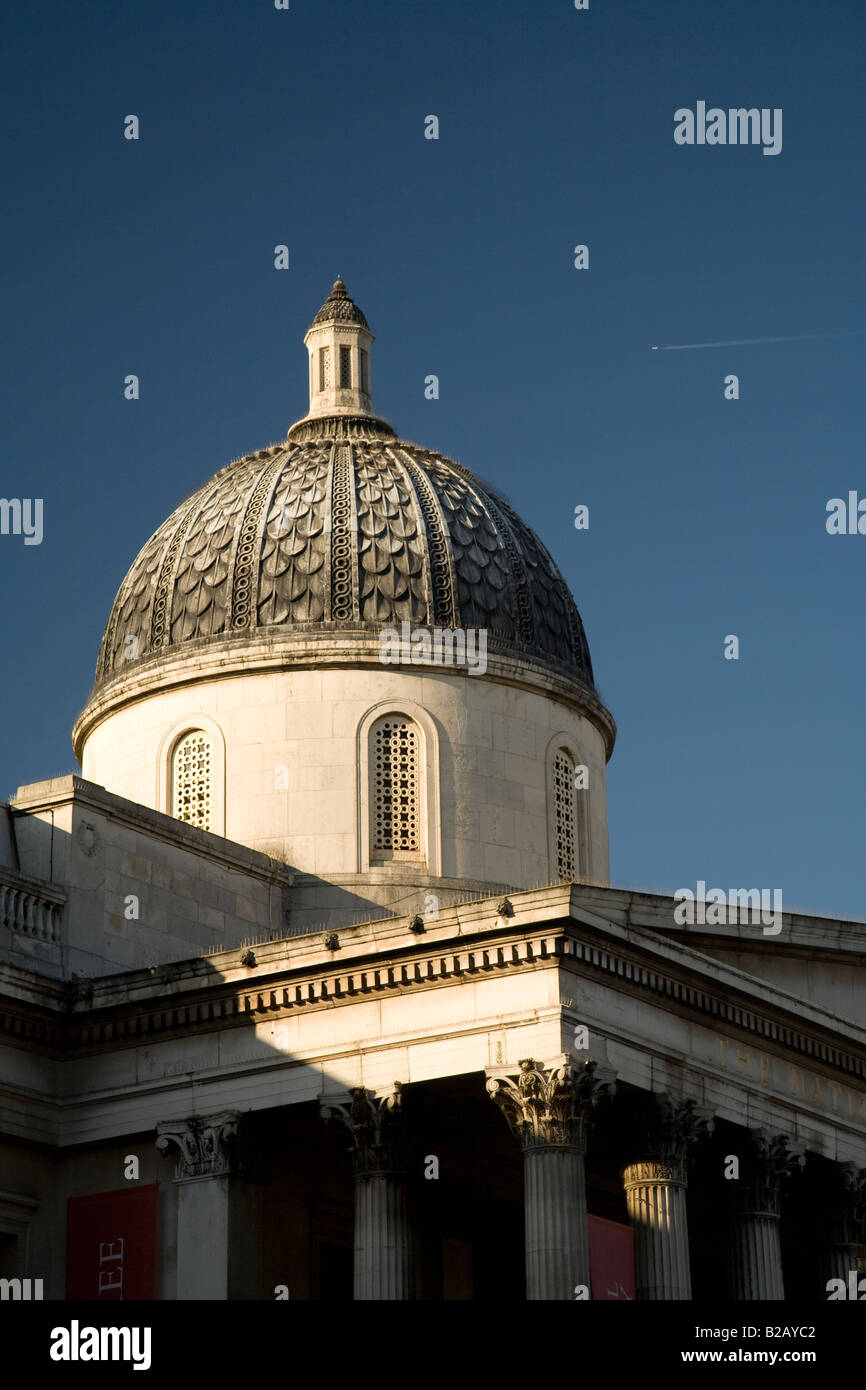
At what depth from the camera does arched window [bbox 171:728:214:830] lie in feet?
154

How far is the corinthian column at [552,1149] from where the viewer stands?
33.2 metres

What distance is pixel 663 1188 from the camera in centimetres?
3578

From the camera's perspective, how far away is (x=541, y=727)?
1914 inches

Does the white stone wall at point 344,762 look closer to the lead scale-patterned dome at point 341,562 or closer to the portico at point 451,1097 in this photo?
the lead scale-patterned dome at point 341,562

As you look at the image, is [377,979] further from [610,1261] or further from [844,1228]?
[844,1228]

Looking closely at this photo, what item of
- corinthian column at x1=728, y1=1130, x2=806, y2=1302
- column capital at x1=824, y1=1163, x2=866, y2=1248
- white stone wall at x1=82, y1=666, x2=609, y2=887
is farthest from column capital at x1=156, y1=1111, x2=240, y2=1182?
column capital at x1=824, y1=1163, x2=866, y2=1248

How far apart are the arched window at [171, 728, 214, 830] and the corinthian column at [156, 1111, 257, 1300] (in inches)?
437

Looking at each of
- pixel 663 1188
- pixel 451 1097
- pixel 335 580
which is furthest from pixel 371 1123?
pixel 335 580

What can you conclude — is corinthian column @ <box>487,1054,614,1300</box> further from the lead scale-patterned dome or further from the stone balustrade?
the lead scale-patterned dome

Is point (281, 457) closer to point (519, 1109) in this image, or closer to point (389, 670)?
point (389, 670)

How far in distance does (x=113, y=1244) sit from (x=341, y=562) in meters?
16.0

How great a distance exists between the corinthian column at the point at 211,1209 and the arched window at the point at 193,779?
36.4ft

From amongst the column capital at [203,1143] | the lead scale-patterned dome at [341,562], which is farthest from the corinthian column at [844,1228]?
the lead scale-patterned dome at [341,562]
